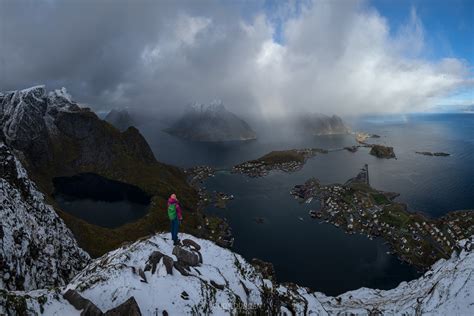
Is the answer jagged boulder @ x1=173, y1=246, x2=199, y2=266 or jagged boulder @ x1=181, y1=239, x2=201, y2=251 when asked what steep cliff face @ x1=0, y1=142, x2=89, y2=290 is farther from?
jagged boulder @ x1=181, y1=239, x2=201, y2=251

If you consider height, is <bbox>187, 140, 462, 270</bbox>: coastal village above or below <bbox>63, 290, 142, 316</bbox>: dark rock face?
below

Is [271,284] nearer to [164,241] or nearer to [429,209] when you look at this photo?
[164,241]

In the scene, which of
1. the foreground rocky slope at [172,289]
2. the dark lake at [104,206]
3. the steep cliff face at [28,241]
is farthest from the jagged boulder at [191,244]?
the dark lake at [104,206]

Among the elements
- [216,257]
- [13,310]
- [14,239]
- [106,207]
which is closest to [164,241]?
[216,257]

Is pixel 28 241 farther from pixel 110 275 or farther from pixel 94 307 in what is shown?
pixel 94 307

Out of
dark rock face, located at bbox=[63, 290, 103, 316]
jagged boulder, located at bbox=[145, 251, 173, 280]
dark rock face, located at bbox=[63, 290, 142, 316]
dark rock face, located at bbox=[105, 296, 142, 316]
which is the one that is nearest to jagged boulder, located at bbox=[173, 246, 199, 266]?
jagged boulder, located at bbox=[145, 251, 173, 280]

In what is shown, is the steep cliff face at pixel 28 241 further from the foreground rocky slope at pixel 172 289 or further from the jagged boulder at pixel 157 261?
the jagged boulder at pixel 157 261
